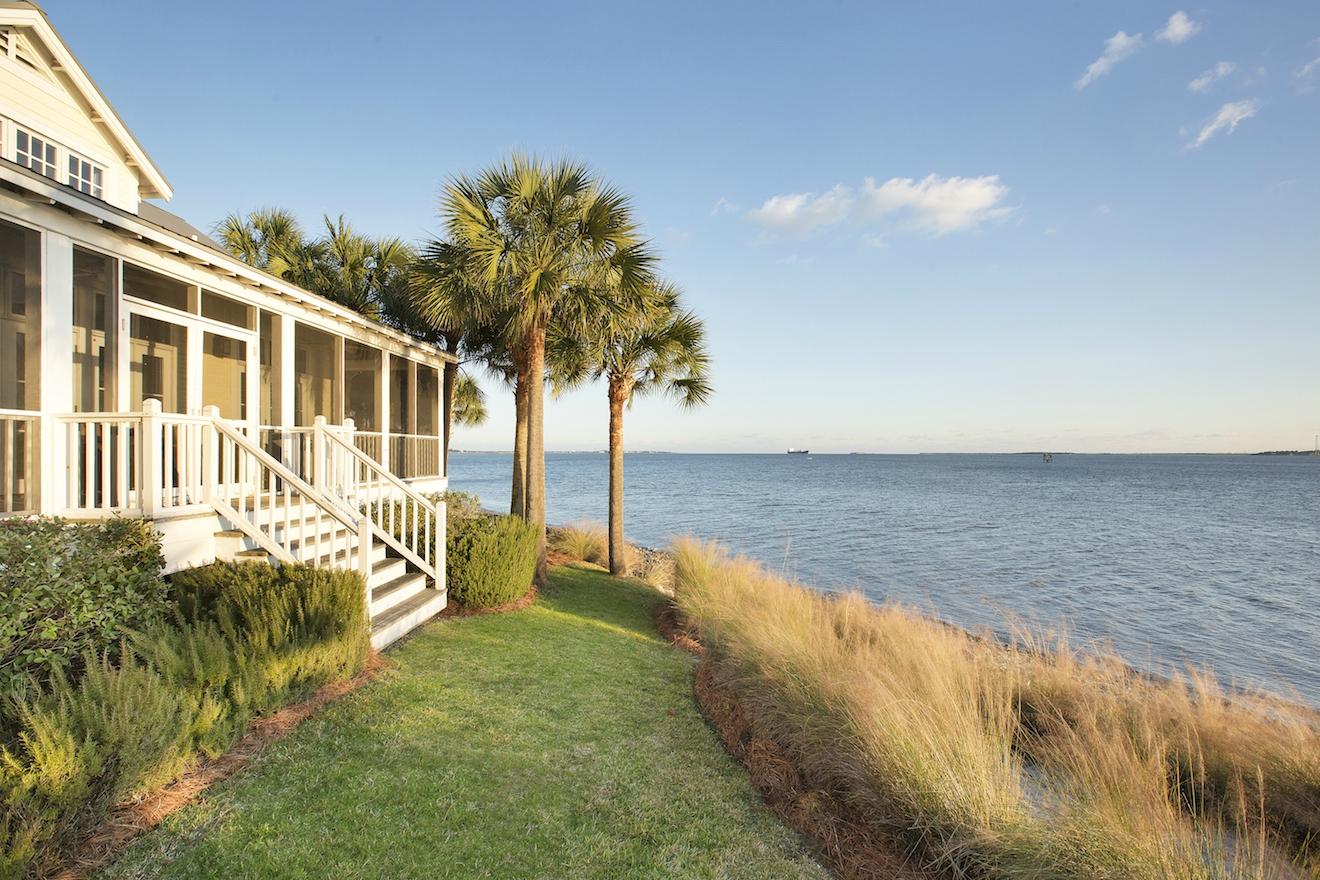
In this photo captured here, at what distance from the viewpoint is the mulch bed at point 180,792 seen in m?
2.92

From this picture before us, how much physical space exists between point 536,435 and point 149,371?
6.05 metres

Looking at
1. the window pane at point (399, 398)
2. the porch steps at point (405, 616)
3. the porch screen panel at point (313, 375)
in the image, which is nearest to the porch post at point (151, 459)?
the porch steps at point (405, 616)

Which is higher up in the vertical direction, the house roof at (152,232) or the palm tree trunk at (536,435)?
the house roof at (152,232)

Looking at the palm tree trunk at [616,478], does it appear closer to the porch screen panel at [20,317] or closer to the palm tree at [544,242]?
the palm tree at [544,242]

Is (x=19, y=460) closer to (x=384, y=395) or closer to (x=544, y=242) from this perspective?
(x=384, y=395)

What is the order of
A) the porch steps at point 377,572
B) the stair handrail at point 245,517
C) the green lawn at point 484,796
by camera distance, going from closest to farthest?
the green lawn at point 484,796, the stair handrail at point 245,517, the porch steps at point 377,572

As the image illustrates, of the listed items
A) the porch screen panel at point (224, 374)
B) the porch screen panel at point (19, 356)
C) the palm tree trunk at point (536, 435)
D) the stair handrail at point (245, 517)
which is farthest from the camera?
the palm tree trunk at point (536, 435)

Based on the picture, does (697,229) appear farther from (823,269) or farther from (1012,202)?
(1012,202)

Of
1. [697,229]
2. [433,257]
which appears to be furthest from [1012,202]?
[433,257]

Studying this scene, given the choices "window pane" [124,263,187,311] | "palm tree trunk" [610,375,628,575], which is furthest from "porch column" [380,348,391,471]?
"palm tree trunk" [610,375,628,575]

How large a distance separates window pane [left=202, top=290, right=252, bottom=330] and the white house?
0.03 metres

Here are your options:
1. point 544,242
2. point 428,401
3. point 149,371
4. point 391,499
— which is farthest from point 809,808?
point 428,401

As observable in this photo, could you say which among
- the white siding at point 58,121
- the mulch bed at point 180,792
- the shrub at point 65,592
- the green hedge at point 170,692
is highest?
the white siding at point 58,121

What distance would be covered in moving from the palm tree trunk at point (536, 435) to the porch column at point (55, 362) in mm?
6561
